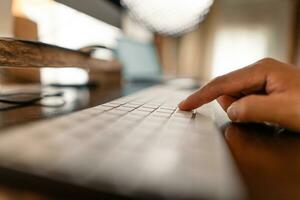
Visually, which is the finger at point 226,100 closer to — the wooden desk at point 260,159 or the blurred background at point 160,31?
the wooden desk at point 260,159

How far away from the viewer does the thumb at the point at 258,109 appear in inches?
14.7

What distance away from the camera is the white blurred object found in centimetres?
54

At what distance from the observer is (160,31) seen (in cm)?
161

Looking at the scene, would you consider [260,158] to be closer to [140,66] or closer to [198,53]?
[140,66]

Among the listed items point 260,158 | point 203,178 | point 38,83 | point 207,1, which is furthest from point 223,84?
point 207,1

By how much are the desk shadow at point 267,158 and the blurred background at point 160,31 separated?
481 mm

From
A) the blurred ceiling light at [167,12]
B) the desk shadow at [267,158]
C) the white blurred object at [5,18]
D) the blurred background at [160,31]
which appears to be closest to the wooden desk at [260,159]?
the desk shadow at [267,158]

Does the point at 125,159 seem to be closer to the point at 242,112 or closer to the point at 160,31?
the point at 242,112

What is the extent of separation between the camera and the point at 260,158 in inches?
9.6

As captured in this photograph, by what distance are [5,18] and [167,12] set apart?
1.01 meters

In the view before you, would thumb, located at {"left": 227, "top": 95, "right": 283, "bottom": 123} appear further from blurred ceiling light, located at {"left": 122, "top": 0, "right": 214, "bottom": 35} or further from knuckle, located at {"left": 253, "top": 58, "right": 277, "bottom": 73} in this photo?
blurred ceiling light, located at {"left": 122, "top": 0, "right": 214, "bottom": 35}

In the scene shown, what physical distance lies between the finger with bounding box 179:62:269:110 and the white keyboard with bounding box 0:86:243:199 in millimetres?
174

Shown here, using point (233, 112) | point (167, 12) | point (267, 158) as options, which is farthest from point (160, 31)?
point (267, 158)

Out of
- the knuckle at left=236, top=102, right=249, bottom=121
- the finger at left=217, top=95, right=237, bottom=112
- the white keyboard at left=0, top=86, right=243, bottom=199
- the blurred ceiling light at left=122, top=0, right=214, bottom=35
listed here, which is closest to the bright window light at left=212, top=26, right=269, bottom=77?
the blurred ceiling light at left=122, top=0, right=214, bottom=35
